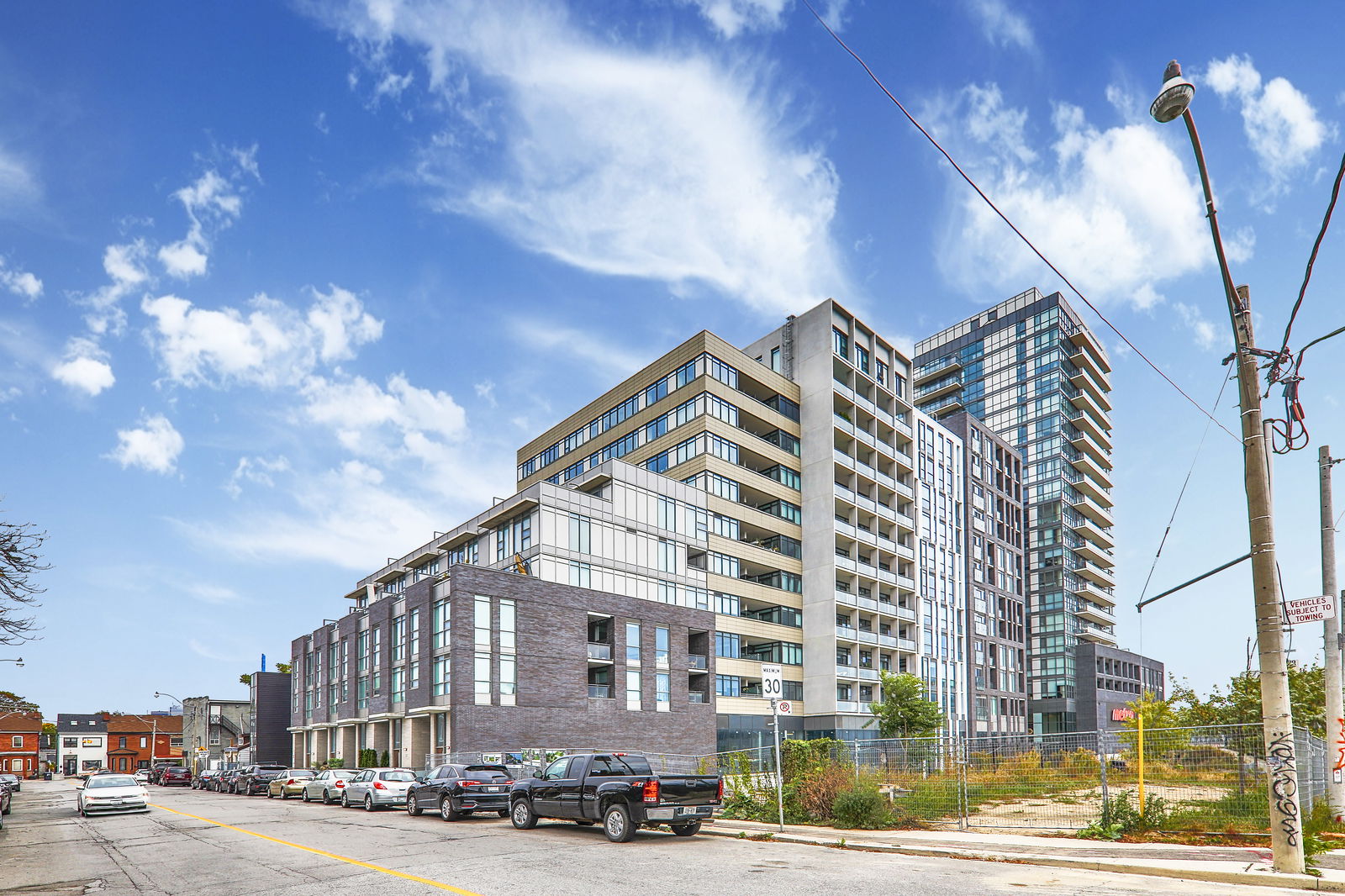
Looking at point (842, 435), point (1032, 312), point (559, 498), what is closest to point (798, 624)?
point (842, 435)

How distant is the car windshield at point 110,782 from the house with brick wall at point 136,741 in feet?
357

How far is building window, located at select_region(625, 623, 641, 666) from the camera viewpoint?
179 feet

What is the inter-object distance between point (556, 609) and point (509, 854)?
34944mm

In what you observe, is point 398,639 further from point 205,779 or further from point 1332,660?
point 1332,660

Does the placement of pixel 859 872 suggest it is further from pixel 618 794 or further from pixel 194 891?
pixel 194 891

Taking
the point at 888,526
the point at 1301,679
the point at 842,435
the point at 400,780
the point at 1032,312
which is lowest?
the point at 400,780

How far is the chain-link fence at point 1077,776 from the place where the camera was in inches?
663

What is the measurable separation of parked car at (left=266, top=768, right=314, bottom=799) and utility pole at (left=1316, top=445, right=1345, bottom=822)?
36.1m

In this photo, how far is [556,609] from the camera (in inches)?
2014

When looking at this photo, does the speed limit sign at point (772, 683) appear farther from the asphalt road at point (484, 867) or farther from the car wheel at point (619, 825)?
the car wheel at point (619, 825)

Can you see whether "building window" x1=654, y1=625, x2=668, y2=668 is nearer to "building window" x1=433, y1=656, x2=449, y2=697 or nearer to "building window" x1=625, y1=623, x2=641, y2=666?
"building window" x1=625, y1=623, x2=641, y2=666

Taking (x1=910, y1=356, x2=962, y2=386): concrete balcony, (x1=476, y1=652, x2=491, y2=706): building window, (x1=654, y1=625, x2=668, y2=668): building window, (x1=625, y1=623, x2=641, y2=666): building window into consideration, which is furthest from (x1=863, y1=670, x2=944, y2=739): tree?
(x1=910, y1=356, x2=962, y2=386): concrete balcony

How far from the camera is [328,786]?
35562 millimetres

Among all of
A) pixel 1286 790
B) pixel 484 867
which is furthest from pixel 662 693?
pixel 1286 790
